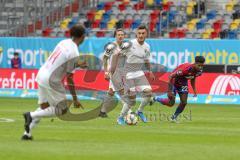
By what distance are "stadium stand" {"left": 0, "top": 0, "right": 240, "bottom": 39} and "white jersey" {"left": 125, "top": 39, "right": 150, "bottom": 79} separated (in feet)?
57.4

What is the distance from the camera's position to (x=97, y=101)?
3378cm

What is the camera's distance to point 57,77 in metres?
16.0

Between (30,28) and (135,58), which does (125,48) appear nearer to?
(135,58)

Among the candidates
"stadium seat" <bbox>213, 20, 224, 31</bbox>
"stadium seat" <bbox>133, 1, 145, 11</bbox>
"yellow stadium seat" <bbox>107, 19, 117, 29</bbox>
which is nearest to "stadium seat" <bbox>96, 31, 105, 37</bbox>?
"yellow stadium seat" <bbox>107, 19, 117, 29</bbox>

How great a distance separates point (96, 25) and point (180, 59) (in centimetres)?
798

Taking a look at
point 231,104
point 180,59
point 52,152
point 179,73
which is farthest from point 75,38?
point 180,59

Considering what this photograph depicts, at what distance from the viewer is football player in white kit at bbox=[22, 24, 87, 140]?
15.7 meters

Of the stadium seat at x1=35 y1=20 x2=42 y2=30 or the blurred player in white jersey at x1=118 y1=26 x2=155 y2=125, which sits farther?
the stadium seat at x1=35 y1=20 x2=42 y2=30

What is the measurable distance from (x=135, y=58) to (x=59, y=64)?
6.26 metres

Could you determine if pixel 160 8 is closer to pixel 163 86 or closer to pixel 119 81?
pixel 163 86

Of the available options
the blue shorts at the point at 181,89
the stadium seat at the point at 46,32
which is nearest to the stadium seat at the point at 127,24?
the stadium seat at the point at 46,32

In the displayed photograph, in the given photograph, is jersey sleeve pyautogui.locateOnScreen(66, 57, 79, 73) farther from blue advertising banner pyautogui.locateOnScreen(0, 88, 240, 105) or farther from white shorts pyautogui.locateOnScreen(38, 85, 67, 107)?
blue advertising banner pyautogui.locateOnScreen(0, 88, 240, 105)

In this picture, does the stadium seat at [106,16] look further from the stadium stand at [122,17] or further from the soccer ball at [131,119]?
the soccer ball at [131,119]

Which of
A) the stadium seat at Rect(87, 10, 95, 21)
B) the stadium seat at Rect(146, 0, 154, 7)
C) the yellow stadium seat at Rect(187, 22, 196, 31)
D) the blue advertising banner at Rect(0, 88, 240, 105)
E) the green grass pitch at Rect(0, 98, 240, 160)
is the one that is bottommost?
the blue advertising banner at Rect(0, 88, 240, 105)
